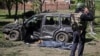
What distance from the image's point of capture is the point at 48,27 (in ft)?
53.2

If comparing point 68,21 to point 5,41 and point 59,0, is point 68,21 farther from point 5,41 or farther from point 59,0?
point 59,0

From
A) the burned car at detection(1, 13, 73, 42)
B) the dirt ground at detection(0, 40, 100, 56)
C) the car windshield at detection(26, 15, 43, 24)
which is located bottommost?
the dirt ground at detection(0, 40, 100, 56)

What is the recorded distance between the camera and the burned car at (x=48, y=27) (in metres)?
16.0

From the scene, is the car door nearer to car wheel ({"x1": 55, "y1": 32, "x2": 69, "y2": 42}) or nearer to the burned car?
the burned car

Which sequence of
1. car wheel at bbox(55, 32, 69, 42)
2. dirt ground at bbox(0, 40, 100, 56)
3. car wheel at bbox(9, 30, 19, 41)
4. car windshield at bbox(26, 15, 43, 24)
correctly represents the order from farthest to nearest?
car wheel at bbox(9, 30, 19, 41) → car windshield at bbox(26, 15, 43, 24) → car wheel at bbox(55, 32, 69, 42) → dirt ground at bbox(0, 40, 100, 56)

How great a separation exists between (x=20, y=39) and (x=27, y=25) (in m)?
0.85

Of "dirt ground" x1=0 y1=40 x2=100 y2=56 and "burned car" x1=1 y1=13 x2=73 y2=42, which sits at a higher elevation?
"burned car" x1=1 y1=13 x2=73 y2=42

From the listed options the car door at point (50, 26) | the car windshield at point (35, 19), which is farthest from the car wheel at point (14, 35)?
the car door at point (50, 26)

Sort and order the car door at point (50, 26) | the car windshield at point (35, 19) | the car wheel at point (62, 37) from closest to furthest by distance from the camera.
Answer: the car wheel at point (62, 37)
the car door at point (50, 26)
the car windshield at point (35, 19)

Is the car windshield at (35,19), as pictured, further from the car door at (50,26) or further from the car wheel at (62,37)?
the car wheel at (62,37)

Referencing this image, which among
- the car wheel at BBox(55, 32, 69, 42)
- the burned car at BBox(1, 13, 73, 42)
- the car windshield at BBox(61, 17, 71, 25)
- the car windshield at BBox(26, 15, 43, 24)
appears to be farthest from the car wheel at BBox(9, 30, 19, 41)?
the car windshield at BBox(61, 17, 71, 25)

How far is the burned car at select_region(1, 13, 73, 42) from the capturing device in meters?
16.0

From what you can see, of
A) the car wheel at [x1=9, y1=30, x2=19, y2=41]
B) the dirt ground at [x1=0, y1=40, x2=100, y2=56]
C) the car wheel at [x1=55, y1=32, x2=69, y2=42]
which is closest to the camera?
the dirt ground at [x1=0, y1=40, x2=100, y2=56]

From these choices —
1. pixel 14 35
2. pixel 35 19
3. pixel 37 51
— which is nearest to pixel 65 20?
pixel 35 19
